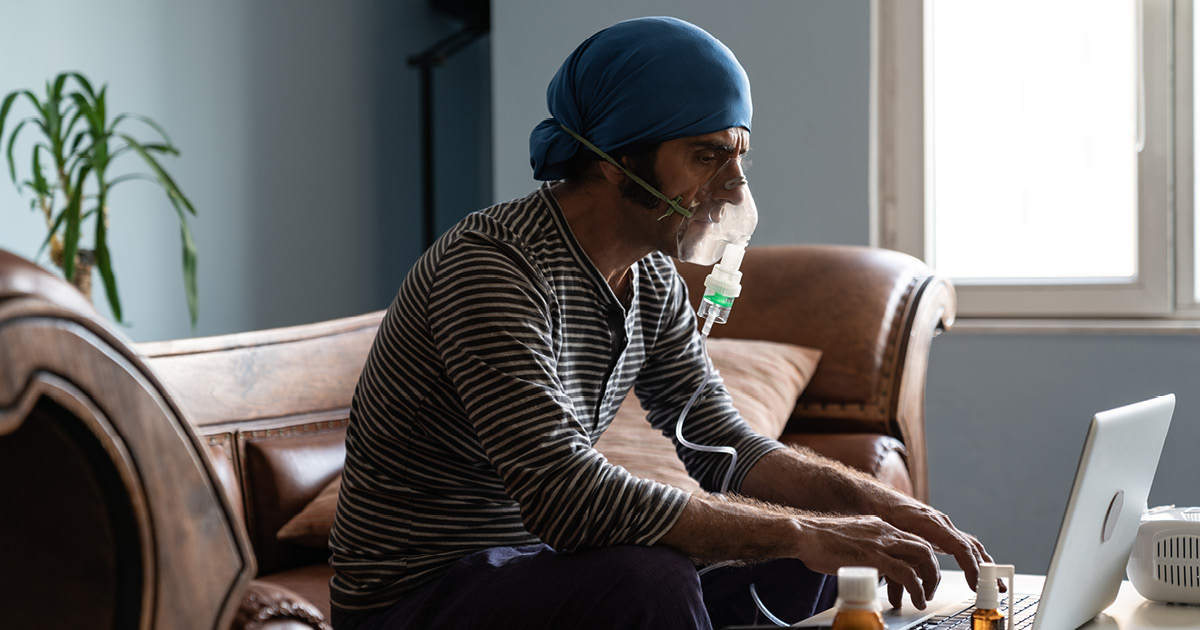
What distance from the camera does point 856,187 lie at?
280cm

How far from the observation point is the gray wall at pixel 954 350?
257 cm

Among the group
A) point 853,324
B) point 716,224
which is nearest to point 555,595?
point 716,224

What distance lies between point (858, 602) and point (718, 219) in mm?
711

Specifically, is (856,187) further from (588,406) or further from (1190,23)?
(588,406)

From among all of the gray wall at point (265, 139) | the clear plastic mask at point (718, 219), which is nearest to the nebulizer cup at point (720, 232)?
the clear plastic mask at point (718, 219)

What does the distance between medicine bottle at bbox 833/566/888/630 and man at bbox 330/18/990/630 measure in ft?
1.01

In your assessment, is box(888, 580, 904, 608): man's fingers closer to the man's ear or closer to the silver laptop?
the silver laptop

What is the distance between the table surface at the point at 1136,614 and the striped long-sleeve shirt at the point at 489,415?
1.33ft

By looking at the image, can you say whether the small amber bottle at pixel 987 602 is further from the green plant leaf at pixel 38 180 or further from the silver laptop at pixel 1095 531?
the green plant leaf at pixel 38 180

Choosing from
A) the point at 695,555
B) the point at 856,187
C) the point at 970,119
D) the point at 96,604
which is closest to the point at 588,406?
the point at 695,555

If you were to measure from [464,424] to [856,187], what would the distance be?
68.7 inches

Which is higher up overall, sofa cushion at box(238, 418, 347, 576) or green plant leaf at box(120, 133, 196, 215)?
green plant leaf at box(120, 133, 196, 215)

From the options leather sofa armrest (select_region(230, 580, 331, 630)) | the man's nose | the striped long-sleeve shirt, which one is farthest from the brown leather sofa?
the man's nose

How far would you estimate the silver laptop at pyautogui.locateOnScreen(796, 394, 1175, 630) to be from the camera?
1.01 m
